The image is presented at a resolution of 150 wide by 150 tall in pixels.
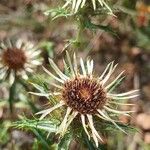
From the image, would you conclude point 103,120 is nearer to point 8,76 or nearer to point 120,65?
point 8,76

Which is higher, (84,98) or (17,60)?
(17,60)

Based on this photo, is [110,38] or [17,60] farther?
[110,38]

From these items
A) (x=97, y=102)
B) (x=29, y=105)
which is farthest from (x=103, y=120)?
(x=29, y=105)

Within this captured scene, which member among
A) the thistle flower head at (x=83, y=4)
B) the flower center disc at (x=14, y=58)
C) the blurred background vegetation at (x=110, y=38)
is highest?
the blurred background vegetation at (x=110, y=38)

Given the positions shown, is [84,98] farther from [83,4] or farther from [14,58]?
[14,58]

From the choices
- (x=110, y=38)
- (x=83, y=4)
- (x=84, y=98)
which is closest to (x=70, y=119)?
(x=84, y=98)

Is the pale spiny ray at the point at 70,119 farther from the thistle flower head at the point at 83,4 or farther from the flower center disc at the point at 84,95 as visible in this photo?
the thistle flower head at the point at 83,4

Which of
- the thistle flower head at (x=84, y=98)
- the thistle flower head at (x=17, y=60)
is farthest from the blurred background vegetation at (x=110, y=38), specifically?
the thistle flower head at (x=84, y=98)
